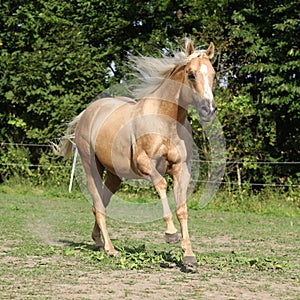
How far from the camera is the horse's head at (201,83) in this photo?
609 cm

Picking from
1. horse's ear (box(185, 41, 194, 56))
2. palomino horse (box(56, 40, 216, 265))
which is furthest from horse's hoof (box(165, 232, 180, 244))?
horse's ear (box(185, 41, 194, 56))

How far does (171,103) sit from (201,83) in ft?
2.02

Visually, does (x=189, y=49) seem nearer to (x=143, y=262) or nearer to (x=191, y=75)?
(x=191, y=75)

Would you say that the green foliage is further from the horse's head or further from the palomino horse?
the horse's head

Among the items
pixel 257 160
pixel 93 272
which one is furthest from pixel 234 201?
pixel 93 272

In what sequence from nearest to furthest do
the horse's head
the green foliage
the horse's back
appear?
1. the horse's head
2. the horse's back
3. the green foliage

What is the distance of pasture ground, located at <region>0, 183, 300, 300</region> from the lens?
5.28 m

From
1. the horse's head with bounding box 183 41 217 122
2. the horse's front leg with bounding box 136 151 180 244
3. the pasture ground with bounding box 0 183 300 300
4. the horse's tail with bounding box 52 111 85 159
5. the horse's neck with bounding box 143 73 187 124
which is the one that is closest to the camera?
the pasture ground with bounding box 0 183 300 300

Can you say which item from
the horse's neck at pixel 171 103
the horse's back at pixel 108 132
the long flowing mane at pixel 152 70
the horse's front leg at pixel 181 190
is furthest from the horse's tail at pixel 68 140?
the horse's front leg at pixel 181 190

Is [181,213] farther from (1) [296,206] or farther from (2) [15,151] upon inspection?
(2) [15,151]

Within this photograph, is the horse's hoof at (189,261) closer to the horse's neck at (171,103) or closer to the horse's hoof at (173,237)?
the horse's hoof at (173,237)

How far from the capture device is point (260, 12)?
1894 cm

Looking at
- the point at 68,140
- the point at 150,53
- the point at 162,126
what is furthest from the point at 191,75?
the point at 150,53

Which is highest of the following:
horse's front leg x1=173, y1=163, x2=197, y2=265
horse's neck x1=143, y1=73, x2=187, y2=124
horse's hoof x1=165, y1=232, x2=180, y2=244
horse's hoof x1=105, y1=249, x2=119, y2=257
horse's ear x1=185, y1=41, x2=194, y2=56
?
horse's ear x1=185, y1=41, x2=194, y2=56
